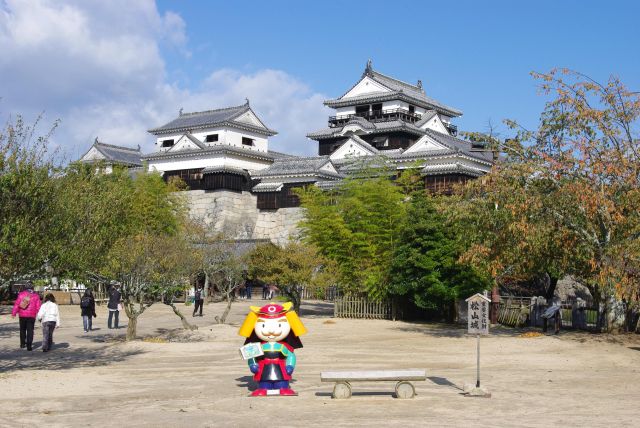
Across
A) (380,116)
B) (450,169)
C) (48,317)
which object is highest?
(380,116)

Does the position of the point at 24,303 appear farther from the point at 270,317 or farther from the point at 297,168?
the point at 297,168

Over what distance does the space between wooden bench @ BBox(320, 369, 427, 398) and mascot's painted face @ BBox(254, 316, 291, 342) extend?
1.23m

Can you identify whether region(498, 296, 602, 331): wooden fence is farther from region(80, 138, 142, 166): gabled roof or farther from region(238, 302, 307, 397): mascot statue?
region(80, 138, 142, 166): gabled roof

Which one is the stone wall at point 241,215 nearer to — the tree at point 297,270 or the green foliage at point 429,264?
the tree at point 297,270

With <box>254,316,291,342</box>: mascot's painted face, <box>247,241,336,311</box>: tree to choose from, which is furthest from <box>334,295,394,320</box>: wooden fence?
<box>254,316,291,342</box>: mascot's painted face

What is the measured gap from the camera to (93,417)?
11336mm

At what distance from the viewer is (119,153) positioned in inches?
2655

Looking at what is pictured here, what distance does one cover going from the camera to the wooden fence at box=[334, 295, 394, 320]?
107ft

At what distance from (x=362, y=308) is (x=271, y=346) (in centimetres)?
1995

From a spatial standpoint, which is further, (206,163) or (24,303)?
(206,163)

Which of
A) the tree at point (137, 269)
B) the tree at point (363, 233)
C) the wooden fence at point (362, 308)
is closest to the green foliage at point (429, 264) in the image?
the tree at point (363, 233)

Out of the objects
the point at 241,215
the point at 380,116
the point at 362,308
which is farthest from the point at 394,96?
the point at 362,308

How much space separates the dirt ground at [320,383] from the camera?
36.9 ft

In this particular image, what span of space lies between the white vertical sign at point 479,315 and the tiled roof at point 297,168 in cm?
3985
